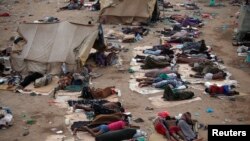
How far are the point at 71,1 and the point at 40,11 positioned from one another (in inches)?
91.0

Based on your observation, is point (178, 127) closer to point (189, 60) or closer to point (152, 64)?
point (152, 64)

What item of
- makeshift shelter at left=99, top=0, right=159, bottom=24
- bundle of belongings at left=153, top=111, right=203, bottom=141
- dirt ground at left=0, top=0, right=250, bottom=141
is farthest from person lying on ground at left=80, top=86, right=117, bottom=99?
makeshift shelter at left=99, top=0, right=159, bottom=24

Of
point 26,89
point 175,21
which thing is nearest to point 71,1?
point 175,21

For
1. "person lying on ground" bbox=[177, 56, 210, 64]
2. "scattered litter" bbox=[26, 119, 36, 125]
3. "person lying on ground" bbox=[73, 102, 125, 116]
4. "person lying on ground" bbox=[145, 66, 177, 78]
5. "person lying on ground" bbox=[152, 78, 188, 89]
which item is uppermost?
"person lying on ground" bbox=[177, 56, 210, 64]

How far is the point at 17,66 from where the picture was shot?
13.1 m

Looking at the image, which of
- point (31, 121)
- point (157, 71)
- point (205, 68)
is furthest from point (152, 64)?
point (31, 121)

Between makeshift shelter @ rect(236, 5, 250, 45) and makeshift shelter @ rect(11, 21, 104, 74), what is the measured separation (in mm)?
5803

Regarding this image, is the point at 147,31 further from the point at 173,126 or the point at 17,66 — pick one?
the point at 173,126

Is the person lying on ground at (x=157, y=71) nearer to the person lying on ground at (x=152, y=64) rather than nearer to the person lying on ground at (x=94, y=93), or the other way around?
the person lying on ground at (x=152, y=64)

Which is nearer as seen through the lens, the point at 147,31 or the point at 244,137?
the point at 244,137

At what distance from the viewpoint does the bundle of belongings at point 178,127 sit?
894 centimetres

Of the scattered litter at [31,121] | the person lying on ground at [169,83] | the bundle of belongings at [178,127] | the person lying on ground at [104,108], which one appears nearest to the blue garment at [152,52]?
the person lying on ground at [169,83]

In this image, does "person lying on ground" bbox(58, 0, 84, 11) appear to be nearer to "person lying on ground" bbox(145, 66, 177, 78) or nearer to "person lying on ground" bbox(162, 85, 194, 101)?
"person lying on ground" bbox(145, 66, 177, 78)

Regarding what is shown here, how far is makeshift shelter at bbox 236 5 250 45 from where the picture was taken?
1612 centimetres
